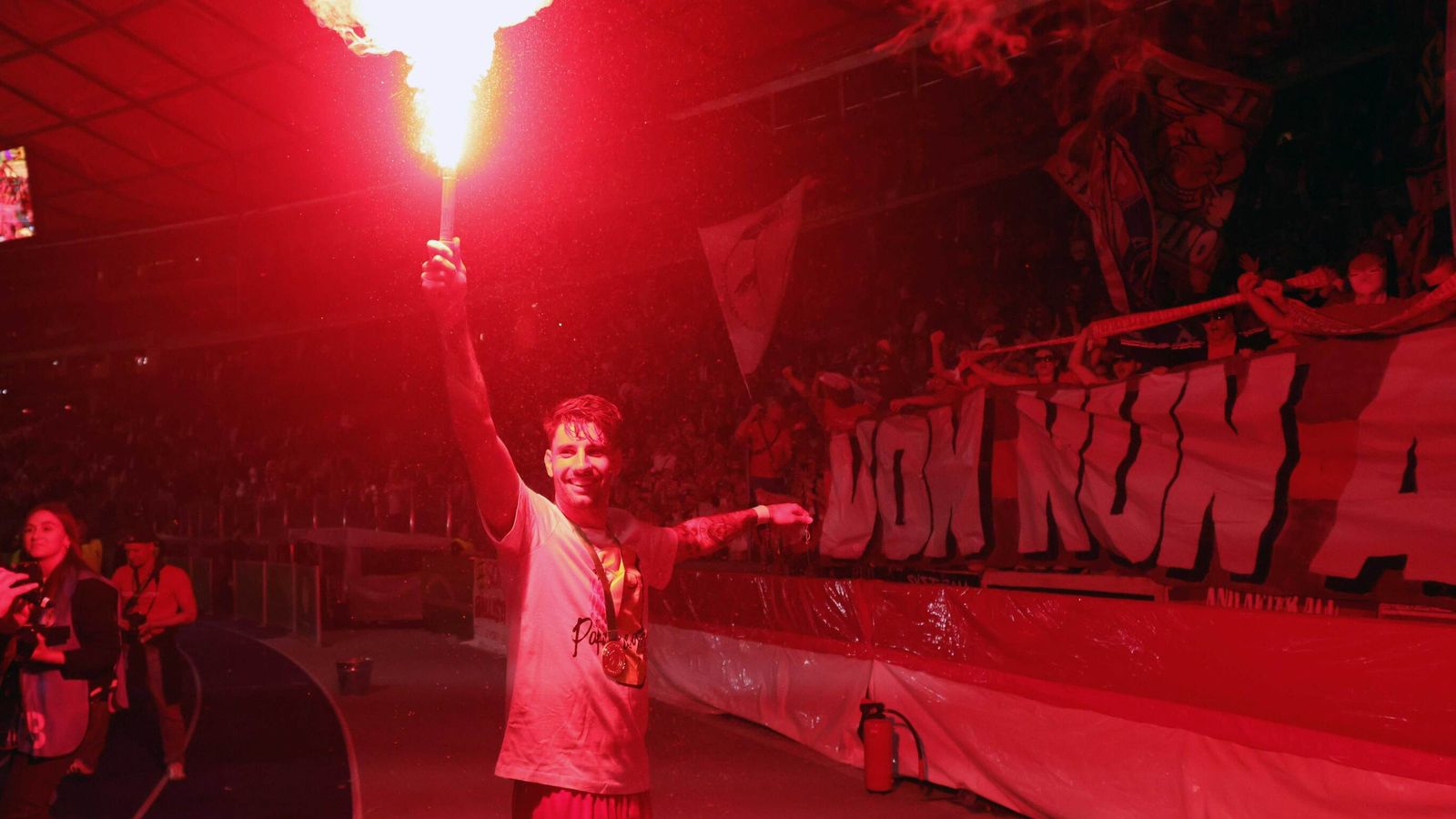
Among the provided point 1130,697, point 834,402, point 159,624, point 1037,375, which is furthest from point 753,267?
point 1130,697

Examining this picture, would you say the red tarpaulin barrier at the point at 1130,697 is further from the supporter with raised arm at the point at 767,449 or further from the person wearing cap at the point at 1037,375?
the supporter with raised arm at the point at 767,449

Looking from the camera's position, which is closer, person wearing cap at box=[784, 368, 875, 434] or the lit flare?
the lit flare

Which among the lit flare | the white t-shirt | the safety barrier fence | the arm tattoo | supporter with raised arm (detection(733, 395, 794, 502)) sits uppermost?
the lit flare

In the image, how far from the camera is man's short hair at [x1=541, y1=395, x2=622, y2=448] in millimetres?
3566

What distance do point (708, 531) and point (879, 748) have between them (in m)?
4.27

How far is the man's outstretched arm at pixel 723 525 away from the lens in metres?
4.06

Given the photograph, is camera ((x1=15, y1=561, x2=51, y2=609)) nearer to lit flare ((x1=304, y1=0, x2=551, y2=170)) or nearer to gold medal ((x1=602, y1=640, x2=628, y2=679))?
lit flare ((x1=304, y1=0, x2=551, y2=170))

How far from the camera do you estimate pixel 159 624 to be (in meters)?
9.21

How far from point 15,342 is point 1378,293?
36.4 metres

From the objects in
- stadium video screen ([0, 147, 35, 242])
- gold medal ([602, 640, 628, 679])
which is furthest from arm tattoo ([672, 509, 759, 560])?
stadium video screen ([0, 147, 35, 242])

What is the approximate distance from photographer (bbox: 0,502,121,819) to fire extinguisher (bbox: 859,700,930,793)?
471 centimetres

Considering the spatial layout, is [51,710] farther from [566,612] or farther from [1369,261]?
[1369,261]

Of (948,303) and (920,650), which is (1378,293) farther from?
(948,303)

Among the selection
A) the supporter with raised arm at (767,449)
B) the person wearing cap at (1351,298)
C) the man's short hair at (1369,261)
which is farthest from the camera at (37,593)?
the supporter with raised arm at (767,449)
